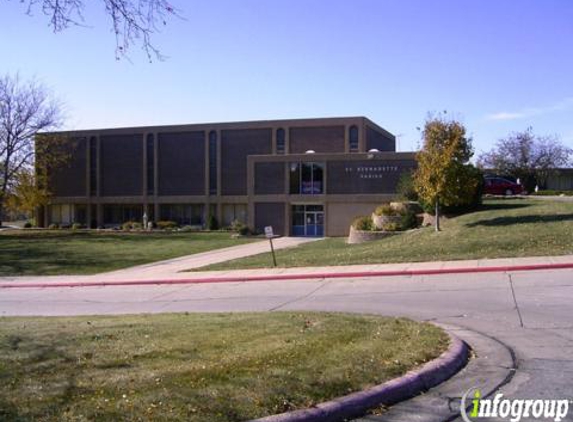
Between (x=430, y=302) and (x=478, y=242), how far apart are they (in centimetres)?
961

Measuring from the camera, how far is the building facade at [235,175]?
52.0 metres

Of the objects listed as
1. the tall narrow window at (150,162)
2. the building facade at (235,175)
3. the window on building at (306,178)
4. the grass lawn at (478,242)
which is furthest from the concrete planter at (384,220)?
the tall narrow window at (150,162)

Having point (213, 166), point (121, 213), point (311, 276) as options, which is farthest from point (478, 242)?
point (121, 213)

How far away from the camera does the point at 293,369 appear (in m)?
6.50

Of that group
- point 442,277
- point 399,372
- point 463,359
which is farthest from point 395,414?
point 442,277

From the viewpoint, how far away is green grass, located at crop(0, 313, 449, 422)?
5.33 metres

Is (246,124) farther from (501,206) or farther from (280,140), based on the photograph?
(501,206)

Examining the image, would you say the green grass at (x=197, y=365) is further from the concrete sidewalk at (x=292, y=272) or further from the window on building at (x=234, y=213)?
the window on building at (x=234, y=213)

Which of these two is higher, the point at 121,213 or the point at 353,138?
the point at 353,138

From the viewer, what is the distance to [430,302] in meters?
12.9

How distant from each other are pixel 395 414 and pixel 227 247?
36005 millimetres

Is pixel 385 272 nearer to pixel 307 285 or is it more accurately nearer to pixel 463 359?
pixel 307 285

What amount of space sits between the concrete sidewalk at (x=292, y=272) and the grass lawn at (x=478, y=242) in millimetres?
1142

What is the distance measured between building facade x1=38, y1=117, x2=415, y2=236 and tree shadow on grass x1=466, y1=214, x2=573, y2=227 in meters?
23.4
